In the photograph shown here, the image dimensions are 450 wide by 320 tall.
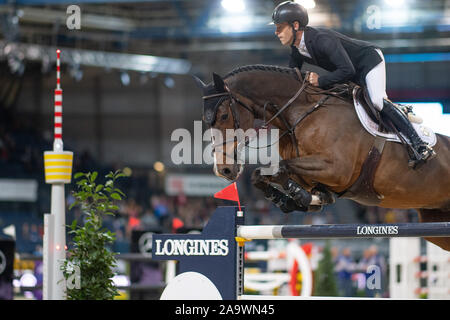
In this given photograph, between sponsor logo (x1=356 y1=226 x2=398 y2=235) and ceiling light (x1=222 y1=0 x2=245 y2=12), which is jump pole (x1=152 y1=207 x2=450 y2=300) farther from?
ceiling light (x1=222 y1=0 x2=245 y2=12)

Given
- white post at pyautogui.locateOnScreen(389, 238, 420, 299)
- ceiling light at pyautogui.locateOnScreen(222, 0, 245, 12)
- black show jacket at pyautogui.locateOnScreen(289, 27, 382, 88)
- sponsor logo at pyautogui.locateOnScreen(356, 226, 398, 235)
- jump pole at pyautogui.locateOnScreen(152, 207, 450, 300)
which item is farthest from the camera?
ceiling light at pyautogui.locateOnScreen(222, 0, 245, 12)

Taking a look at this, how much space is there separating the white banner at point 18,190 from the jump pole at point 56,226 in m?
10.3

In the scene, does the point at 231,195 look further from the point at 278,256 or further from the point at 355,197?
the point at 278,256

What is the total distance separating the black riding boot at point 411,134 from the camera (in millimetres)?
3356

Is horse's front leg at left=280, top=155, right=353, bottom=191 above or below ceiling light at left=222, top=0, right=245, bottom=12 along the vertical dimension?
below

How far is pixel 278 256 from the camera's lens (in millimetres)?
8305

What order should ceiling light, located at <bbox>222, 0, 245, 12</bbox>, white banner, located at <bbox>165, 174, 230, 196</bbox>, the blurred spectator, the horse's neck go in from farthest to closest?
white banner, located at <bbox>165, 174, 230, 196</bbox>, ceiling light, located at <bbox>222, 0, 245, 12</bbox>, the blurred spectator, the horse's neck

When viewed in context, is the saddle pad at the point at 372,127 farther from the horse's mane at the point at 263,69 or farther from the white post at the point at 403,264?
the white post at the point at 403,264

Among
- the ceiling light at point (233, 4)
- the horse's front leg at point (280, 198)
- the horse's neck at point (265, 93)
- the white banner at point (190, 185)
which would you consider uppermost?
the ceiling light at point (233, 4)

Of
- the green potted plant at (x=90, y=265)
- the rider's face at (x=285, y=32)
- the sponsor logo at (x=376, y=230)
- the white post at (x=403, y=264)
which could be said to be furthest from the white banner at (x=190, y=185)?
the sponsor logo at (x=376, y=230)

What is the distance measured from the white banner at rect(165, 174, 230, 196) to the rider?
38.7ft

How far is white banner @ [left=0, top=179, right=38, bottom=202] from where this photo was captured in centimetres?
1358

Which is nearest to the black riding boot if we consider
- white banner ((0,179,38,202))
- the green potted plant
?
the green potted plant
